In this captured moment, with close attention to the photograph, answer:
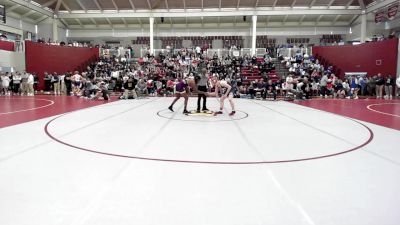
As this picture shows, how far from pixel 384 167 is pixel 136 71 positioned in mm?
20116

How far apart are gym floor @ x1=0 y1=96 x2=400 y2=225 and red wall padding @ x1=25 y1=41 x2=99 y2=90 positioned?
18340 mm

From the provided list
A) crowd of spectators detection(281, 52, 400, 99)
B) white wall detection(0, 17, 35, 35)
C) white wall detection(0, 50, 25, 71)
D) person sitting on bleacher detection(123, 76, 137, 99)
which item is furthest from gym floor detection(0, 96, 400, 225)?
white wall detection(0, 17, 35, 35)

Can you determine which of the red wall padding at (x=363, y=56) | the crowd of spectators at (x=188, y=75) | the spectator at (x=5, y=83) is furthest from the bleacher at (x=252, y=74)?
the spectator at (x=5, y=83)

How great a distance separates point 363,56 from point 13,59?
25416 mm

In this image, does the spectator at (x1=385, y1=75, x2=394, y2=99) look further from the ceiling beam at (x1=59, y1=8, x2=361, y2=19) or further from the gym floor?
the gym floor

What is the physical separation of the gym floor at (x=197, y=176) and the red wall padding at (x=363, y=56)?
16.3m

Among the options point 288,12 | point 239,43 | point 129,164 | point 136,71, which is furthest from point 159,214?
point 239,43

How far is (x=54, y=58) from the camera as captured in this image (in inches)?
950

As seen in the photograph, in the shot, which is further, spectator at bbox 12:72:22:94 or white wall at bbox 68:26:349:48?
white wall at bbox 68:26:349:48

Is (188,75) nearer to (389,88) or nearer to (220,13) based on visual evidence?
(389,88)

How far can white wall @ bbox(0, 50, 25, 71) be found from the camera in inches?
838

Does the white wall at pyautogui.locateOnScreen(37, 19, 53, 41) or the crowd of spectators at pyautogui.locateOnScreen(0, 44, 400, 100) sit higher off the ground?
the white wall at pyautogui.locateOnScreen(37, 19, 53, 41)

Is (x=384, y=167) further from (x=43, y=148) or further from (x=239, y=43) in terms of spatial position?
(x=239, y=43)

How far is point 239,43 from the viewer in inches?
1331
